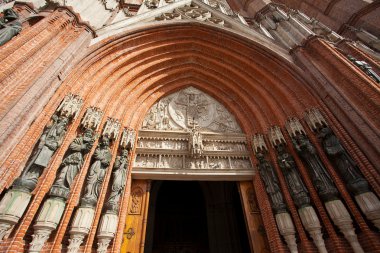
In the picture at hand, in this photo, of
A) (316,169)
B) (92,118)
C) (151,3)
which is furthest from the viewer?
(151,3)

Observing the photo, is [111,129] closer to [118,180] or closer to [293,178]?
[118,180]

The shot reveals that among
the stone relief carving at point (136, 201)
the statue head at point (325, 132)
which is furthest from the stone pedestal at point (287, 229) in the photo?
the stone relief carving at point (136, 201)

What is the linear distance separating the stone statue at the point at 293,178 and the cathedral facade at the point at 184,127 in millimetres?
27

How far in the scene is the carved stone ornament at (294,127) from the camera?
5.36 meters

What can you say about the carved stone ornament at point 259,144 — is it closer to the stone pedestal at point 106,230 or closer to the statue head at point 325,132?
the statue head at point 325,132

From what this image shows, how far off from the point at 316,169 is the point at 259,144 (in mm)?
1631

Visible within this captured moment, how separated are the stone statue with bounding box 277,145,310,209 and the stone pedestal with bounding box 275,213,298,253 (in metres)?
0.39

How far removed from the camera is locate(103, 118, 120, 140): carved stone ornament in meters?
5.10

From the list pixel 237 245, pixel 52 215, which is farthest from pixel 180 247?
pixel 52 215

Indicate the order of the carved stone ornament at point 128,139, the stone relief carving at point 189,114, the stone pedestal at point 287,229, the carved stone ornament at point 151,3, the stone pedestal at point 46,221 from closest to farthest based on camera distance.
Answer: the stone pedestal at point 46,221 < the stone pedestal at point 287,229 < the carved stone ornament at point 128,139 < the stone relief carving at point 189,114 < the carved stone ornament at point 151,3

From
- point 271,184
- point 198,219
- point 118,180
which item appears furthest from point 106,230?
point 198,219

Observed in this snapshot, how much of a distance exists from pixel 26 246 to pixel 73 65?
4011 millimetres

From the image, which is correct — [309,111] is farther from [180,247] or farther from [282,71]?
[180,247]

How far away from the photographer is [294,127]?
546 cm
